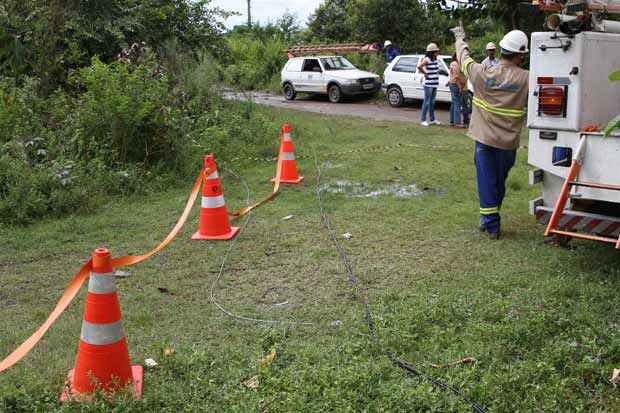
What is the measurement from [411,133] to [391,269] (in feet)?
27.8

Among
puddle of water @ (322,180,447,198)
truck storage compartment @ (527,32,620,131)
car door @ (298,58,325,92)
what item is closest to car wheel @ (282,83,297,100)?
car door @ (298,58,325,92)

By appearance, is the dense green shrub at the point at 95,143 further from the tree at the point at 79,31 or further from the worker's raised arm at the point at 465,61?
the worker's raised arm at the point at 465,61

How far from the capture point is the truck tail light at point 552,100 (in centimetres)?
558

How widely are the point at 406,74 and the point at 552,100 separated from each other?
15103 millimetres

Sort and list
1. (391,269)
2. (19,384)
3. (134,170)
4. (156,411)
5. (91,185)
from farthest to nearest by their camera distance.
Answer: (134,170), (91,185), (391,269), (19,384), (156,411)

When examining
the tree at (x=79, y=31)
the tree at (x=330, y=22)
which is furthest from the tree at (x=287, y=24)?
the tree at (x=79, y=31)

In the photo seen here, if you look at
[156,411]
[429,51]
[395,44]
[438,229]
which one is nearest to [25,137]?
[438,229]

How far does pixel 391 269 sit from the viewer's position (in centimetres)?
575

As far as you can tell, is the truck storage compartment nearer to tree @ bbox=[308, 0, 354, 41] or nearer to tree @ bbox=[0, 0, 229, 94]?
tree @ bbox=[0, 0, 229, 94]

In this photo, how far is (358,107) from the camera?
2131 cm

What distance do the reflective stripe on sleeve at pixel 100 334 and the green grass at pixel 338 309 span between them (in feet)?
1.14

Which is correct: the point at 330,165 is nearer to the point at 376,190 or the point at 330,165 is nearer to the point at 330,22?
the point at 376,190

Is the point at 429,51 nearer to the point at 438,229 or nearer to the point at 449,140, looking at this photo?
the point at 449,140

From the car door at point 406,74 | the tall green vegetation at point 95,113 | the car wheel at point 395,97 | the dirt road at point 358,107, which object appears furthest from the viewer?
the car wheel at point 395,97
